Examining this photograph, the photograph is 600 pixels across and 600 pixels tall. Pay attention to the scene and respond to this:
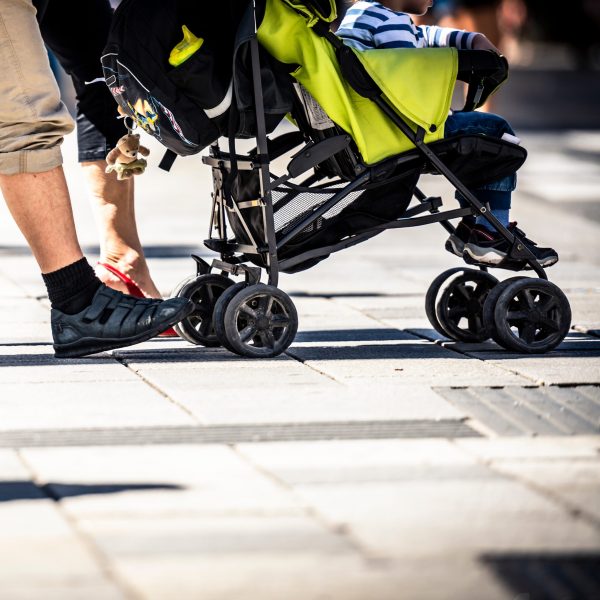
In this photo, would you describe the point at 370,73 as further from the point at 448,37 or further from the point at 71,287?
the point at 71,287

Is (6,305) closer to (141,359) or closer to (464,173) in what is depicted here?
(141,359)

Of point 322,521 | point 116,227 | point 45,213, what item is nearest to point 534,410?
point 322,521

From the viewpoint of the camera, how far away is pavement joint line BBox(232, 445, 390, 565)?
9.51ft

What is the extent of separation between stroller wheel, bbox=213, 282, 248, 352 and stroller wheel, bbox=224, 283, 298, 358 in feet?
0.05

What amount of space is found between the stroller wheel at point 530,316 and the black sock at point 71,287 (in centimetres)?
136

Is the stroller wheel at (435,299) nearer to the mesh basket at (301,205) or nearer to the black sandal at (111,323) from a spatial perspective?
the mesh basket at (301,205)

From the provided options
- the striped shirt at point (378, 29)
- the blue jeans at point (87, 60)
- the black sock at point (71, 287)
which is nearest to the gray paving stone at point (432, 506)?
the black sock at point (71, 287)

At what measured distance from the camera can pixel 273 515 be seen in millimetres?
3131

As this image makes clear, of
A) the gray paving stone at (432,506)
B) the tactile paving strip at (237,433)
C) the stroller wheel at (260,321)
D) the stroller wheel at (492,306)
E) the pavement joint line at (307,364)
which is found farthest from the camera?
the stroller wheel at (492,306)

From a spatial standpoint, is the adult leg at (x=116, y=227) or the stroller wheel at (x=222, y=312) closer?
the stroller wheel at (x=222, y=312)

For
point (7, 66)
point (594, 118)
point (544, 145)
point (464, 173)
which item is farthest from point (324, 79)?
point (594, 118)

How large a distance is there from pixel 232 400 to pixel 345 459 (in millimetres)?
683

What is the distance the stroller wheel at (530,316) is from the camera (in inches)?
194

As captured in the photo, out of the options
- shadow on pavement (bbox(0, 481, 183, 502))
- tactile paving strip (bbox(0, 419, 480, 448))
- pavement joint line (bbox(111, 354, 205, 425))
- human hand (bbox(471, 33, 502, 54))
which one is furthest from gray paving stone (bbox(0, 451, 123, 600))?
human hand (bbox(471, 33, 502, 54))
